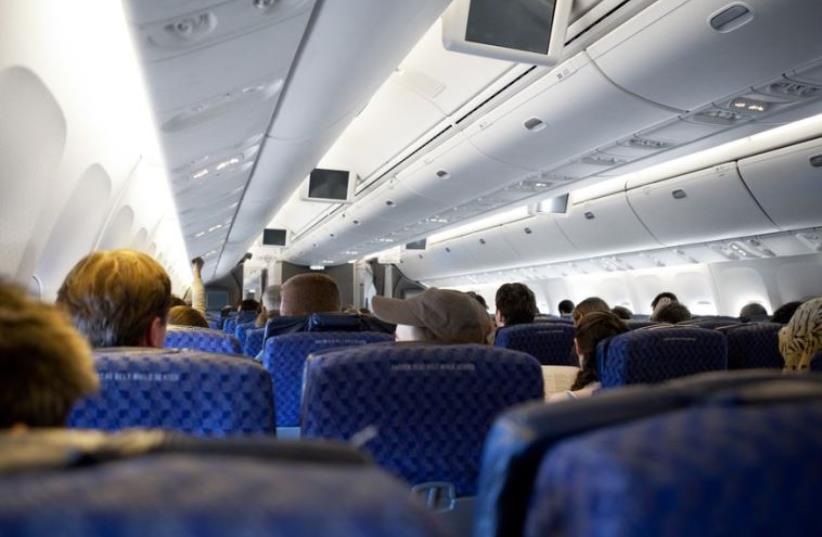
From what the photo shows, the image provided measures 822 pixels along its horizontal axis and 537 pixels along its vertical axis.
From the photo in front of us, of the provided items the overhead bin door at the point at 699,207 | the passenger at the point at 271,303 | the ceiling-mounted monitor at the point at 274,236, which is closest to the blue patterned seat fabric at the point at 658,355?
the passenger at the point at 271,303

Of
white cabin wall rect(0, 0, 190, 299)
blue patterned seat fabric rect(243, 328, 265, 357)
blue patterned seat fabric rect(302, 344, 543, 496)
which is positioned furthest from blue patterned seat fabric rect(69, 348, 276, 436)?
blue patterned seat fabric rect(243, 328, 265, 357)

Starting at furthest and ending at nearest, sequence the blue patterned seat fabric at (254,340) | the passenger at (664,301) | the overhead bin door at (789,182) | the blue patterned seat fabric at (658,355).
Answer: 1. the overhead bin door at (789,182)
2. the passenger at (664,301)
3. the blue patterned seat fabric at (254,340)
4. the blue patterned seat fabric at (658,355)

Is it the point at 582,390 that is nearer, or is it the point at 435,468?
the point at 435,468

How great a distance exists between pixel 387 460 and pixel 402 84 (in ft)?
20.4

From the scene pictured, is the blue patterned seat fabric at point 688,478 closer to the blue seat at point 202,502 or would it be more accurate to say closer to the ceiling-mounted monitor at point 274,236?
the blue seat at point 202,502

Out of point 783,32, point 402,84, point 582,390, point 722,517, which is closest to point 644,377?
point 582,390

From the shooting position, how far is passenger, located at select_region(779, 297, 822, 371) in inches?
143

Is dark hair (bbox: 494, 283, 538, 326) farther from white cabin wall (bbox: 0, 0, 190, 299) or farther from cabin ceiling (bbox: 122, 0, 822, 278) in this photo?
white cabin wall (bbox: 0, 0, 190, 299)

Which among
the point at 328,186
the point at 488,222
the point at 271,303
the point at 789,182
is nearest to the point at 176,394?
the point at 271,303

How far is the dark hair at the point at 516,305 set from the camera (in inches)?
223

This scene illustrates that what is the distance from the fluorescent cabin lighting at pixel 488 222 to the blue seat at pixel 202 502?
38.0ft

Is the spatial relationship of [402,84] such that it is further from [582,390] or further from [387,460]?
[387,460]

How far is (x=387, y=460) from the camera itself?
216 cm

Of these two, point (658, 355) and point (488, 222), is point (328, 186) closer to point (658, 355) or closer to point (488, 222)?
point (488, 222)
